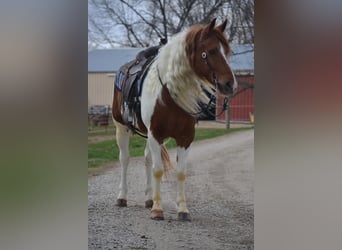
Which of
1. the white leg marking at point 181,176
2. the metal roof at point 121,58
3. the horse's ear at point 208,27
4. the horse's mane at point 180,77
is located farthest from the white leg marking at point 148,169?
the horse's ear at point 208,27

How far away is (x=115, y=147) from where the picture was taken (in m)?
1.53

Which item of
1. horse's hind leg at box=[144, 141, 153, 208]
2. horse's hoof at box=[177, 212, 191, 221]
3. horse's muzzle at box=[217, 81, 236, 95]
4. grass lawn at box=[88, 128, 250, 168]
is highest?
horse's muzzle at box=[217, 81, 236, 95]

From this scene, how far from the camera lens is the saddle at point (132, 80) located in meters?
1.53

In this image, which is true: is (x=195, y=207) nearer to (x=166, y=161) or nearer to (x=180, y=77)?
(x=166, y=161)

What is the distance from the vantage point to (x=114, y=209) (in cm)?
152

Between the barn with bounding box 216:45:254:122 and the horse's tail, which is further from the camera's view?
the horse's tail

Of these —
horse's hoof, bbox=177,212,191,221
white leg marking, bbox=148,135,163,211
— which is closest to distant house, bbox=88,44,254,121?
white leg marking, bbox=148,135,163,211

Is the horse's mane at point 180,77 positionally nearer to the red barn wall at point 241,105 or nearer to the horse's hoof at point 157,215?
the red barn wall at point 241,105

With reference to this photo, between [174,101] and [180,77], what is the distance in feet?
0.30

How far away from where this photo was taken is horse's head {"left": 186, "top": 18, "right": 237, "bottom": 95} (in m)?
1.48

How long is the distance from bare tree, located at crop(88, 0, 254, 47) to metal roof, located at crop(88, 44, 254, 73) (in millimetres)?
28

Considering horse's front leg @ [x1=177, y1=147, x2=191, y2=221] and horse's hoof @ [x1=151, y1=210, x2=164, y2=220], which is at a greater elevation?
horse's front leg @ [x1=177, y1=147, x2=191, y2=221]

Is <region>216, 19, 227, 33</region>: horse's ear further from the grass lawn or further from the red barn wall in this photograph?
the grass lawn
